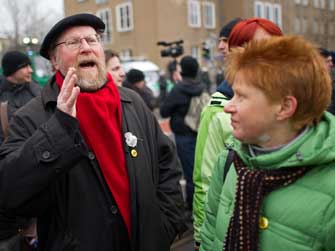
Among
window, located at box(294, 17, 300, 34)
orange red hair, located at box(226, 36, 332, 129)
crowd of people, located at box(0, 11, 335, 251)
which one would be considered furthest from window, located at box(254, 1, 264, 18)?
orange red hair, located at box(226, 36, 332, 129)

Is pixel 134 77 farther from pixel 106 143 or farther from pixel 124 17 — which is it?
pixel 124 17

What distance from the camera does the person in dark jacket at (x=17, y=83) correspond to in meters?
4.49

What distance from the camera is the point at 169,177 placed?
243 cm

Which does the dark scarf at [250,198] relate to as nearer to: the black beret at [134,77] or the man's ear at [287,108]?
the man's ear at [287,108]

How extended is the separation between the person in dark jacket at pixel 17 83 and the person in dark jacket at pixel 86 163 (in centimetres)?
234

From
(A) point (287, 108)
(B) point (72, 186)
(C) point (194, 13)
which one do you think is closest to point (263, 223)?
(A) point (287, 108)

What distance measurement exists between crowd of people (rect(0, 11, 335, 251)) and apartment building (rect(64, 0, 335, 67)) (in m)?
27.2

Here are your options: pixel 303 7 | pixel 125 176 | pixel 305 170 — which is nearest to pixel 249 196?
pixel 305 170

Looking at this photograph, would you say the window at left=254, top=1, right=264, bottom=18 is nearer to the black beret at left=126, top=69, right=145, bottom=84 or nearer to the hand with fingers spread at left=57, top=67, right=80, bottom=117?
the black beret at left=126, top=69, right=145, bottom=84

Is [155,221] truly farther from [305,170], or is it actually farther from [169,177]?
[305,170]

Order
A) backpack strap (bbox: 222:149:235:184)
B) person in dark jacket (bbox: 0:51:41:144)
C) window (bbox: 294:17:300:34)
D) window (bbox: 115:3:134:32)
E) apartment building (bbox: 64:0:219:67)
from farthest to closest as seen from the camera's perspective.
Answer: window (bbox: 294:17:300:34)
window (bbox: 115:3:134:32)
apartment building (bbox: 64:0:219:67)
person in dark jacket (bbox: 0:51:41:144)
backpack strap (bbox: 222:149:235:184)

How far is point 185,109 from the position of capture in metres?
5.12

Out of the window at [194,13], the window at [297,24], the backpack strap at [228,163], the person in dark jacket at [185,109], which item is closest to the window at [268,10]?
the window at [297,24]

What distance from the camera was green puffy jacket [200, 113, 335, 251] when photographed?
4.80 feet
